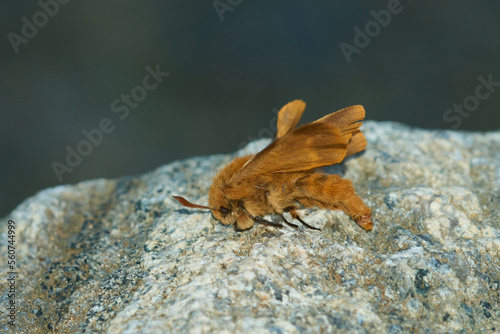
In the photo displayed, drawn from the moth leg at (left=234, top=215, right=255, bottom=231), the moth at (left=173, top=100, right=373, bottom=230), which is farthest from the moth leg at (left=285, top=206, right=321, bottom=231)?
the moth leg at (left=234, top=215, right=255, bottom=231)

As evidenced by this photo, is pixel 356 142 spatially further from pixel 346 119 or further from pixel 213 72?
pixel 213 72

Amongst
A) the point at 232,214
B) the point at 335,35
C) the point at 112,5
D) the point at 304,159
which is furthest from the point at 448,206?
the point at 112,5

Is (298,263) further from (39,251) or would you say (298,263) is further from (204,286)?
(39,251)

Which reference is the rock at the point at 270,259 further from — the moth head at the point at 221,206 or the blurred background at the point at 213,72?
the blurred background at the point at 213,72

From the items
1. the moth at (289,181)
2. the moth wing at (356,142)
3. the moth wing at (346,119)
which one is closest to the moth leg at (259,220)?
the moth at (289,181)

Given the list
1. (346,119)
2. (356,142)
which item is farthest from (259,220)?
(356,142)

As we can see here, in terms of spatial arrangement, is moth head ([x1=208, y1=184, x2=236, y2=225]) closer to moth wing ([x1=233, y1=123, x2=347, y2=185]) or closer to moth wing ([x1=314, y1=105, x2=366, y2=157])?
moth wing ([x1=233, y1=123, x2=347, y2=185])
